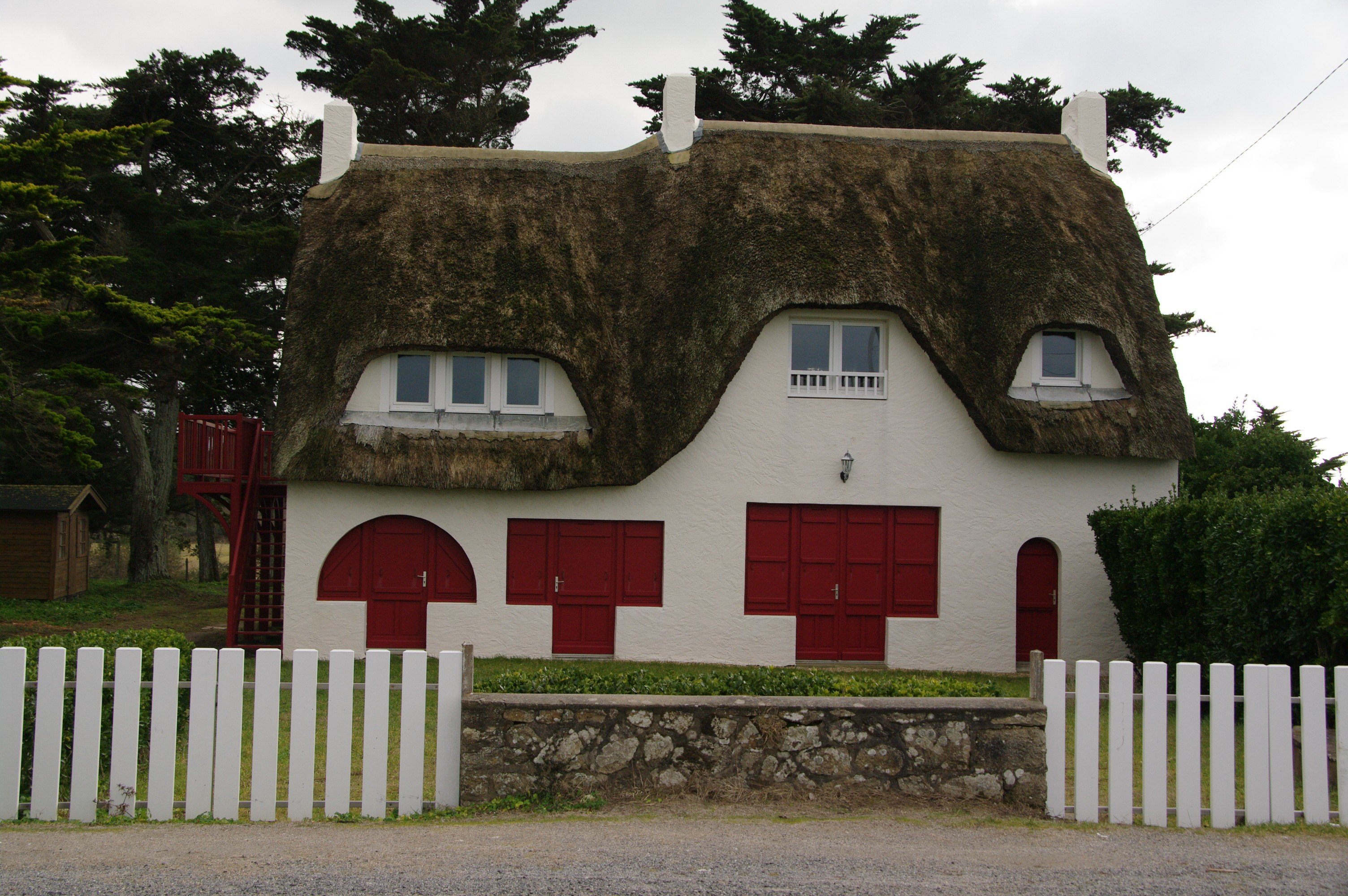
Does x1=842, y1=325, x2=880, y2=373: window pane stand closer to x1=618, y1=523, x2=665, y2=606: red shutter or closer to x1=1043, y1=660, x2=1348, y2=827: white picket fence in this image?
x1=618, y1=523, x2=665, y2=606: red shutter

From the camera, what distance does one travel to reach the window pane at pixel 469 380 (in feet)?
45.1

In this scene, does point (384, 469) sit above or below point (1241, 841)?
above

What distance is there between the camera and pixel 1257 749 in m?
5.98

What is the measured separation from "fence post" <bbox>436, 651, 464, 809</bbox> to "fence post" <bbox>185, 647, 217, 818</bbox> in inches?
50.7

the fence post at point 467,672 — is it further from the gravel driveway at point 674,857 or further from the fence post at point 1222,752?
the fence post at point 1222,752

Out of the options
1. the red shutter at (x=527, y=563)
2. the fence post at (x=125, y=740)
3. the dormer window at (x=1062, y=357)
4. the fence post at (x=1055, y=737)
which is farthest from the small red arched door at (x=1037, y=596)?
the fence post at (x=125, y=740)

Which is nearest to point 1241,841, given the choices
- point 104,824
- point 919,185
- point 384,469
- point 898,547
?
point 104,824

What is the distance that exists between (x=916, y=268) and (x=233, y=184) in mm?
18003

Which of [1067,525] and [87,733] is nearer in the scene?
[87,733]

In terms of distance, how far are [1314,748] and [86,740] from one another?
717 centimetres

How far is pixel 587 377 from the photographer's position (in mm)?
13336

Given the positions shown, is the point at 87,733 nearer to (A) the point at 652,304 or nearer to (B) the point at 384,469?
(B) the point at 384,469

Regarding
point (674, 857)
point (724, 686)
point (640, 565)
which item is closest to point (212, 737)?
point (674, 857)

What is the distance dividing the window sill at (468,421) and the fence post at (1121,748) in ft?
28.1
